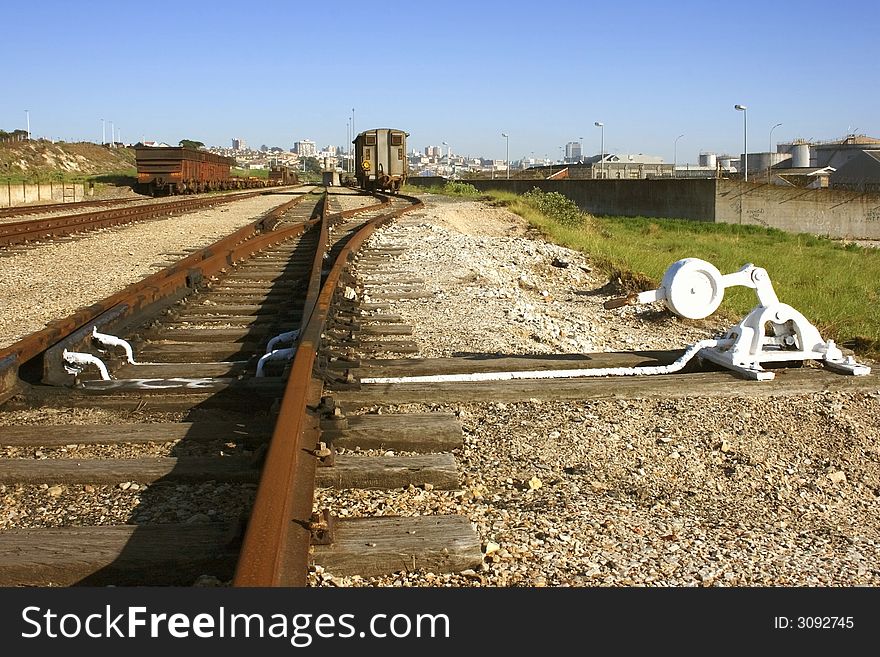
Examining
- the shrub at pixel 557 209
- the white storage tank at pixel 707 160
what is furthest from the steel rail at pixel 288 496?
the white storage tank at pixel 707 160

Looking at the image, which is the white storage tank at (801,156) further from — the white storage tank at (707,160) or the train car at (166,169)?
the train car at (166,169)

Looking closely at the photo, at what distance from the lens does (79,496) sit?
10.5ft

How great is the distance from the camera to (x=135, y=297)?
6.36 metres

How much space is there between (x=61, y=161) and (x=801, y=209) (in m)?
51.7

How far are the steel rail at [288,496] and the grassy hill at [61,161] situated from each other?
157 feet

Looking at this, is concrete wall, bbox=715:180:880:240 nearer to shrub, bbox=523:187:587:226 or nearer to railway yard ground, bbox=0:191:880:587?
shrub, bbox=523:187:587:226

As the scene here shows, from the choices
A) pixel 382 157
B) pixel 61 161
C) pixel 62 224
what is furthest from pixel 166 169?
pixel 61 161

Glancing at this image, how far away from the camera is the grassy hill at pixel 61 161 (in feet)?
185

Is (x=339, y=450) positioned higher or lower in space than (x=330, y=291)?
lower

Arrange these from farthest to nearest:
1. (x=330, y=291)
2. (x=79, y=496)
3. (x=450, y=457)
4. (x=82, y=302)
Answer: (x=82, y=302)
(x=330, y=291)
(x=450, y=457)
(x=79, y=496)

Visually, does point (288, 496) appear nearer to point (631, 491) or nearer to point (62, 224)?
point (631, 491)
